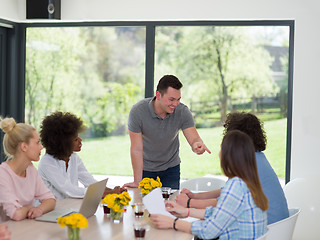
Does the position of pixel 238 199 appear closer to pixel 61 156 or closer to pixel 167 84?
pixel 61 156

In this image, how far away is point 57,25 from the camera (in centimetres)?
560

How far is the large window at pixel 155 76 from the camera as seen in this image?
203 inches

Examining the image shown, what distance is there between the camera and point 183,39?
5352 mm

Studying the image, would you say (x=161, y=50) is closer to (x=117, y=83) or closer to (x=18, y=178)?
(x=117, y=83)

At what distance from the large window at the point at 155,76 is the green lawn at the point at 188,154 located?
0.01m

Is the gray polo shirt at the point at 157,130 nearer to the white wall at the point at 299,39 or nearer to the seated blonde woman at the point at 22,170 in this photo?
the seated blonde woman at the point at 22,170

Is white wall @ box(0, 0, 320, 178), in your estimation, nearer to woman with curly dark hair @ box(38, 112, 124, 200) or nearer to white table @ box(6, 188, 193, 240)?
woman with curly dark hair @ box(38, 112, 124, 200)

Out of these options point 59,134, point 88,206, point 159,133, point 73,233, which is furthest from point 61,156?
point 73,233

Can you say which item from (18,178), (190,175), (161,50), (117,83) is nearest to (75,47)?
(117,83)

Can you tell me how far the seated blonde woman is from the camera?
280 centimetres

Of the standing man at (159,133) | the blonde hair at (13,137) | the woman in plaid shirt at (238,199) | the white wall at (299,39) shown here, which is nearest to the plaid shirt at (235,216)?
the woman in plaid shirt at (238,199)

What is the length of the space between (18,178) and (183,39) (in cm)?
300

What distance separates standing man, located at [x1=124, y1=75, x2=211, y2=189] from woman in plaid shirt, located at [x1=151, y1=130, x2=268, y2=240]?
5.11 ft

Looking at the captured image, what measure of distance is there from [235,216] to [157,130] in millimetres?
1812
